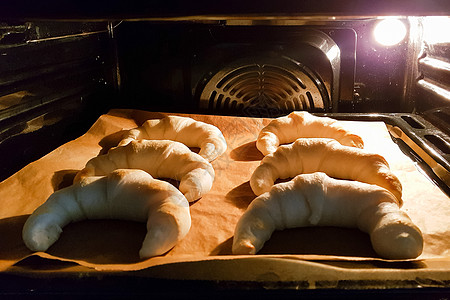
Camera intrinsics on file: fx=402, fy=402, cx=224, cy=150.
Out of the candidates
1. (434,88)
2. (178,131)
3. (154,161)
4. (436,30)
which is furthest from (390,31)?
(154,161)

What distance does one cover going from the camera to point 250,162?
154 centimetres

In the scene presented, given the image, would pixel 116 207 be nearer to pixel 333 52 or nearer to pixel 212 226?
pixel 212 226

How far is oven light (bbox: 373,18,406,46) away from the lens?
1.74 metres

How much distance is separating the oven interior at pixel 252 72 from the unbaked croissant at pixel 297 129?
21cm

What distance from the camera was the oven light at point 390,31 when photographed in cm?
174

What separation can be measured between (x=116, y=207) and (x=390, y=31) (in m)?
1.37

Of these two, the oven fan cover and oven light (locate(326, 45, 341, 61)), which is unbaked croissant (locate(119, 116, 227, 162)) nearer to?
the oven fan cover

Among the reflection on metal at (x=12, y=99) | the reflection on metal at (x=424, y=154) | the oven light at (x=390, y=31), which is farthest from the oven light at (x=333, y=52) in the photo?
the reflection on metal at (x=12, y=99)

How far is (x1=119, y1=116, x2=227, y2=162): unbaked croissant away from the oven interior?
23 centimetres

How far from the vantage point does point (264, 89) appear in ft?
6.05

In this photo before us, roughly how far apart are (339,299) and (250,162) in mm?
830

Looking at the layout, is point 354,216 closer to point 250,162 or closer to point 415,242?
point 415,242

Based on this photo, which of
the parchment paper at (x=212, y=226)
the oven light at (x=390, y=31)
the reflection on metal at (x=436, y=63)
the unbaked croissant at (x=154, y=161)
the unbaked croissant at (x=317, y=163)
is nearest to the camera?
the parchment paper at (x=212, y=226)

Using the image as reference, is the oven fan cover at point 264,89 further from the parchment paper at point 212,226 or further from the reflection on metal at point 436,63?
the reflection on metal at point 436,63
